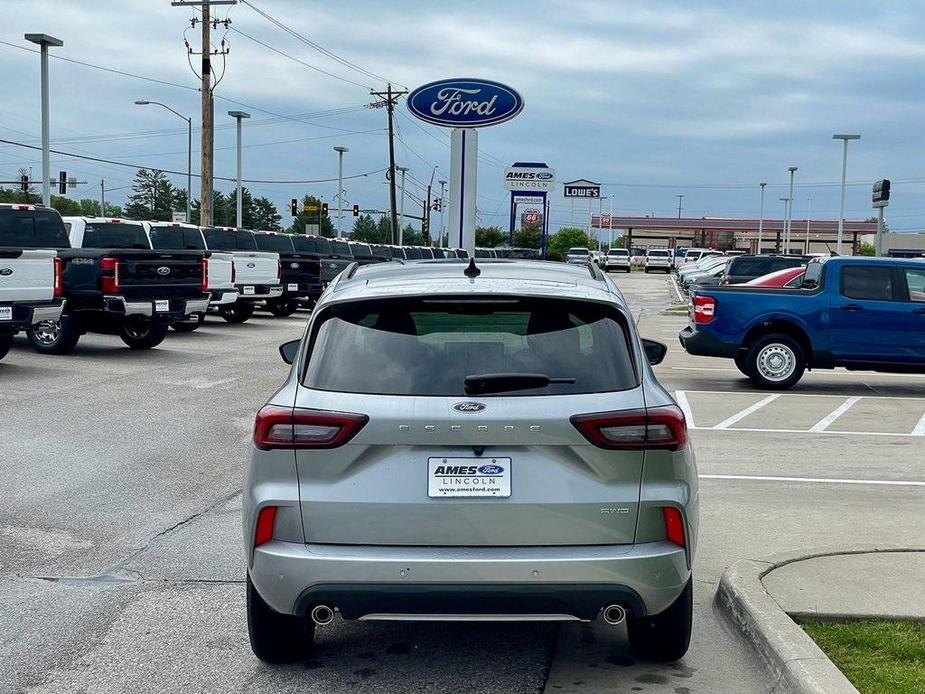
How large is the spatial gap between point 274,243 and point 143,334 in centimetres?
1133

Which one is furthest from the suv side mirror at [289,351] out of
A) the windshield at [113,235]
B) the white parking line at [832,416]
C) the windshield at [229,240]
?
the windshield at [229,240]

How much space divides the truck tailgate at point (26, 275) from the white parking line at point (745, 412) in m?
9.16

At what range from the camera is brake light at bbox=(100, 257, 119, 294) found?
1801 centimetres

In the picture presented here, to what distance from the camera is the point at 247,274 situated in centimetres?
2617

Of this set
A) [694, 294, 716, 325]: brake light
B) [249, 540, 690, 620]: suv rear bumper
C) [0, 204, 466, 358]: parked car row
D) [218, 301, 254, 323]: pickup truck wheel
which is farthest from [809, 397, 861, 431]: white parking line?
[218, 301, 254, 323]: pickup truck wheel

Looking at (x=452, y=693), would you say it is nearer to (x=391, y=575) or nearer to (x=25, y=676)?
(x=391, y=575)

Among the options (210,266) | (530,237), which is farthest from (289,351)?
(530,237)

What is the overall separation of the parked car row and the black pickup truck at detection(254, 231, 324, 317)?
1595mm

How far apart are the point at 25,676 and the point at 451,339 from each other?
2331 mm

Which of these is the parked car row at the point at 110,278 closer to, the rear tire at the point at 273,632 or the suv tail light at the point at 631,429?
the rear tire at the point at 273,632

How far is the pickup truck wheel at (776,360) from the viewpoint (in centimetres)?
1584

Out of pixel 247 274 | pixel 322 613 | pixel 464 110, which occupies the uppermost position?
pixel 464 110

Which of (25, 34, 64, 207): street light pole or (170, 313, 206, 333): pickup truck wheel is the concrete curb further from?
(25, 34, 64, 207): street light pole

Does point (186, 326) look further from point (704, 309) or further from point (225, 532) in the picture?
point (225, 532)
